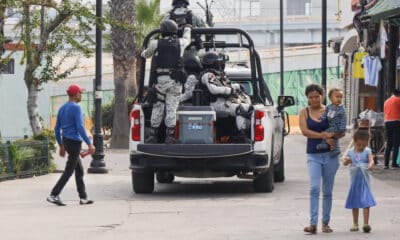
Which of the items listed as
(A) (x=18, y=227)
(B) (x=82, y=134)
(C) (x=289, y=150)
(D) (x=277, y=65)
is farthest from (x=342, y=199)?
(D) (x=277, y=65)

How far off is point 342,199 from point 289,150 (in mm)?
19499

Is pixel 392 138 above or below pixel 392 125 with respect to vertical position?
below

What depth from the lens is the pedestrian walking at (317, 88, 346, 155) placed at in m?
12.9

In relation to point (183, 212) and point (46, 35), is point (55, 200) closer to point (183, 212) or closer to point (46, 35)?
point (183, 212)

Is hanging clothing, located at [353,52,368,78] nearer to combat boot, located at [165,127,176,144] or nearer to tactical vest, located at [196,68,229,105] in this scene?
tactical vest, located at [196,68,229,105]

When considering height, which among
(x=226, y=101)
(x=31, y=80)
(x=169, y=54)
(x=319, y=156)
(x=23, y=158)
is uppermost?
(x=169, y=54)

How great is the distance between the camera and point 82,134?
16516 millimetres

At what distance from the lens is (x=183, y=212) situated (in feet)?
50.7

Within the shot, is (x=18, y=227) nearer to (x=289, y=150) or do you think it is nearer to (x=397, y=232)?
(x=397, y=232)

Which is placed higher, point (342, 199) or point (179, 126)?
point (179, 126)

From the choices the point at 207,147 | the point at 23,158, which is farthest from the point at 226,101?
the point at 23,158

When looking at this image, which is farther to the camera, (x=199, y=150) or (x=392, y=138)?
(x=392, y=138)

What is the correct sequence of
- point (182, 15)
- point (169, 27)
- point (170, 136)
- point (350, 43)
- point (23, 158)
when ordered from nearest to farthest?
point (170, 136) < point (169, 27) < point (182, 15) < point (23, 158) < point (350, 43)

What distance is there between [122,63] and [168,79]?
21.2 meters
